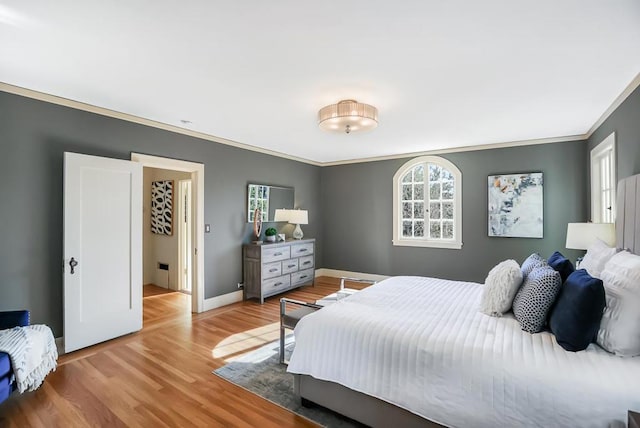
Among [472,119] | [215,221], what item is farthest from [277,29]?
[215,221]

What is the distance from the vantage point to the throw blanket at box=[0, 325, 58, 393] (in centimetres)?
219

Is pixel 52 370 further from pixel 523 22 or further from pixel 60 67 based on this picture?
pixel 523 22

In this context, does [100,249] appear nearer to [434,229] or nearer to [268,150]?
[268,150]

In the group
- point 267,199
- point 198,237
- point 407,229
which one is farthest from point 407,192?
point 198,237

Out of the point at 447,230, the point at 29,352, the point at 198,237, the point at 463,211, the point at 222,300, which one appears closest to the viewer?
the point at 29,352

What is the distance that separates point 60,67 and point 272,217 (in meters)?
3.63

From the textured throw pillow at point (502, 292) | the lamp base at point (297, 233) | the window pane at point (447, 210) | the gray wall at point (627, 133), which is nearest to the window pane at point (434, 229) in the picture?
the window pane at point (447, 210)

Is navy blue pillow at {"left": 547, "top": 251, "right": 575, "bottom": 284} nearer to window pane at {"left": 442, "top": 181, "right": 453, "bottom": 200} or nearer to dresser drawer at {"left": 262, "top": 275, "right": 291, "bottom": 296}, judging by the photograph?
window pane at {"left": 442, "top": 181, "right": 453, "bottom": 200}

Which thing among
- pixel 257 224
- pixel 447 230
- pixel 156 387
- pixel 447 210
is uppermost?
pixel 447 210

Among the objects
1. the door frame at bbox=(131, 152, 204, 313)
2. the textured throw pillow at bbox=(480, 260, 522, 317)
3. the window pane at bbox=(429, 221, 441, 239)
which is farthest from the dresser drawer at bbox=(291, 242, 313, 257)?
the textured throw pillow at bbox=(480, 260, 522, 317)

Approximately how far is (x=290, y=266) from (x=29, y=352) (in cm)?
351

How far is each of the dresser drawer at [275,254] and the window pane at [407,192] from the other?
8.00 feet

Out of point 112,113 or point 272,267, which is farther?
point 272,267

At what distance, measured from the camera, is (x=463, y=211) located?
17.8 feet
